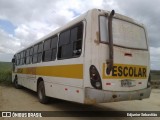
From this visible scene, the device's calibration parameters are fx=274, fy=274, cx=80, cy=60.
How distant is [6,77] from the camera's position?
23.8 meters

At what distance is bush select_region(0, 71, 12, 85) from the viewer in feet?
76.8

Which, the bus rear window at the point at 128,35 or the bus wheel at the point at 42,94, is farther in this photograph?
the bus wheel at the point at 42,94

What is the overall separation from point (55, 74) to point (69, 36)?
1.67m

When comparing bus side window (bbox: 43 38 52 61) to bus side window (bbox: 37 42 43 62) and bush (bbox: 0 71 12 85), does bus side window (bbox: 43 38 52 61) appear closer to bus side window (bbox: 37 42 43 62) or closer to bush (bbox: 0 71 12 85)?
bus side window (bbox: 37 42 43 62)

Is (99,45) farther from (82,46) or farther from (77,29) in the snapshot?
(77,29)

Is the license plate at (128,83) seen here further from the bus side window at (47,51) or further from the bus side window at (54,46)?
the bus side window at (47,51)

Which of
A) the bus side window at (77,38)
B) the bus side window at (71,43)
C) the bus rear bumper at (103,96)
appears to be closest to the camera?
the bus rear bumper at (103,96)

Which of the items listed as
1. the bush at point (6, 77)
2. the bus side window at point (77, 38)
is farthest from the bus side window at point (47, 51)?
the bush at point (6, 77)

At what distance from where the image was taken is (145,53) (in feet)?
29.9

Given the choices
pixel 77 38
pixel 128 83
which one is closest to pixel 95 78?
pixel 128 83

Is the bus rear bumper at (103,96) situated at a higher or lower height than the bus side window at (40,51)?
lower

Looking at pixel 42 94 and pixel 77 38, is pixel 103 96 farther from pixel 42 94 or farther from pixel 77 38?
pixel 42 94

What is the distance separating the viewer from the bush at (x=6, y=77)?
76.8ft

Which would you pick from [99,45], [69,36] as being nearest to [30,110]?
[69,36]
